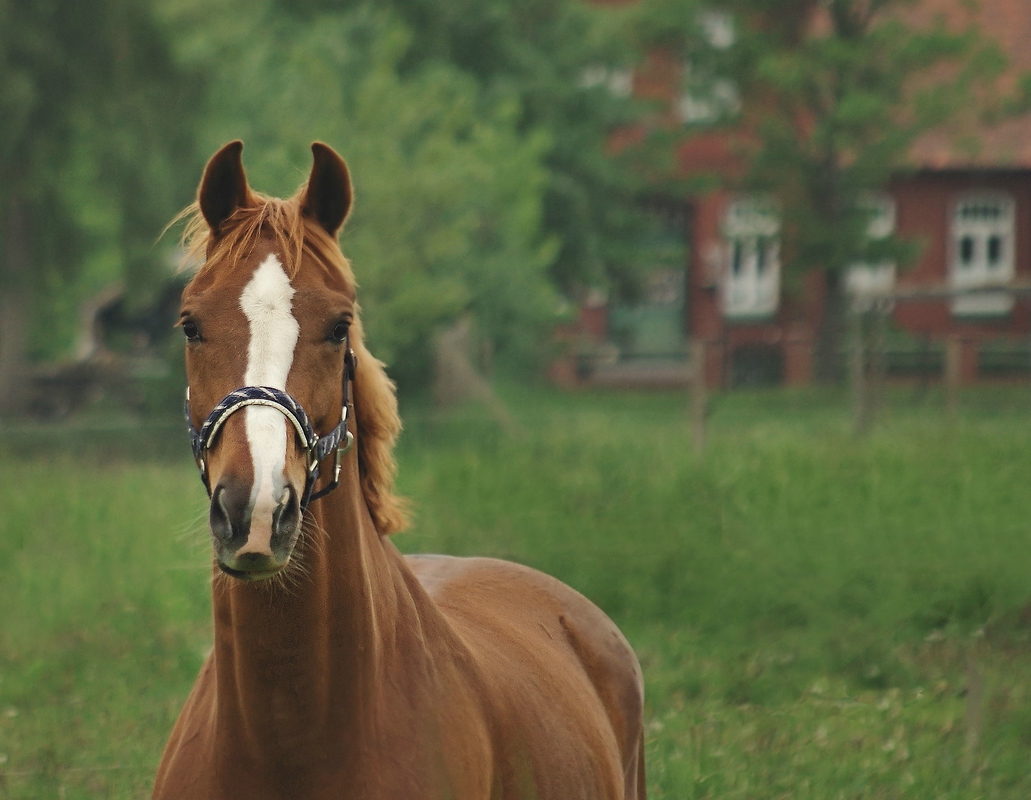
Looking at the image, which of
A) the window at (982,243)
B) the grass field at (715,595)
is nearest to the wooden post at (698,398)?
the grass field at (715,595)

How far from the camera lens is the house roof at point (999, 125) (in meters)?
25.9

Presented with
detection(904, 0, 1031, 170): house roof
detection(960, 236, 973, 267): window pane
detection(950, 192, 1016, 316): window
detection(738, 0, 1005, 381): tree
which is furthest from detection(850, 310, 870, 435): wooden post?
detection(960, 236, 973, 267): window pane

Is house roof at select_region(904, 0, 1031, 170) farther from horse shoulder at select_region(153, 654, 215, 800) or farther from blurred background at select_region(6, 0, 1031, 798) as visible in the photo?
horse shoulder at select_region(153, 654, 215, 800)

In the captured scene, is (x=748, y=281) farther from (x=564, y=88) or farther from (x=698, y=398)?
(x=698, y=398)

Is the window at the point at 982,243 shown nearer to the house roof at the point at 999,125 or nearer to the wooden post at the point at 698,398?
the house roof at the point at 999,125

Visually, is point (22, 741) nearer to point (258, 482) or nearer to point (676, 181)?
point (258, 482)

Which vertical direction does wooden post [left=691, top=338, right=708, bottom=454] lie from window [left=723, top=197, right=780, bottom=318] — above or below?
below

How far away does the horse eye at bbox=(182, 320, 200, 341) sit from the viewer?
273cm

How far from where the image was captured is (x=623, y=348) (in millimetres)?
26719

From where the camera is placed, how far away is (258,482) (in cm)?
241

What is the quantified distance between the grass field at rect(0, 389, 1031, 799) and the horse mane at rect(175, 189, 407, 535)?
0.42m

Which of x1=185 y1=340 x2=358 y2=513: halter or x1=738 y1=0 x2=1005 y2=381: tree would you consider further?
x1=738 y1=0 x2=1005 y2=381: tree

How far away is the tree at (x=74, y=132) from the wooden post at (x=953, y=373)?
416 inches

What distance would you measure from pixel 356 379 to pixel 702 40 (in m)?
21.3
